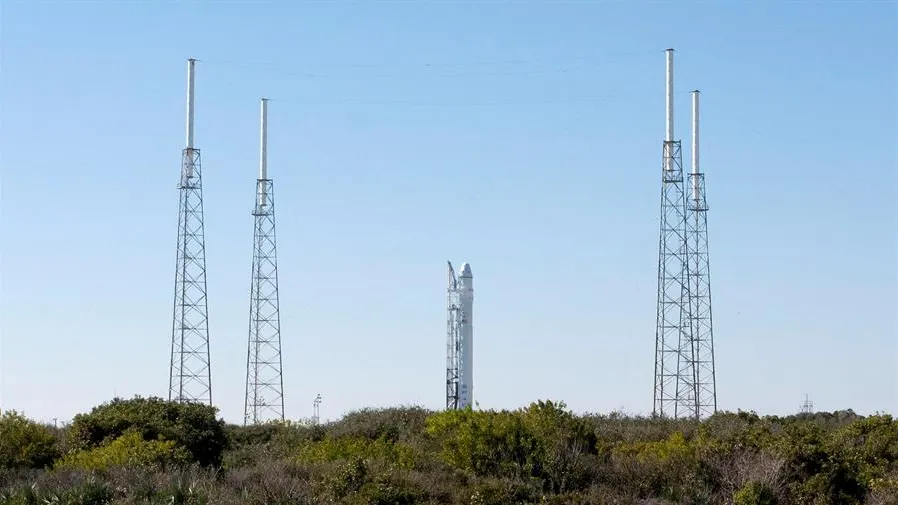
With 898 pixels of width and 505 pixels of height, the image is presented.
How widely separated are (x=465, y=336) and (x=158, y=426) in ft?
90.1

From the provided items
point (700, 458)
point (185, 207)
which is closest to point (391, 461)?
point (700, 458)

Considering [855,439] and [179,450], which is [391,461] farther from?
[855,439]

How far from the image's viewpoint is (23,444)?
3356 centimetres

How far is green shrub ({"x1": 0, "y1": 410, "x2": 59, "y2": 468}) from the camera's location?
32.9 m

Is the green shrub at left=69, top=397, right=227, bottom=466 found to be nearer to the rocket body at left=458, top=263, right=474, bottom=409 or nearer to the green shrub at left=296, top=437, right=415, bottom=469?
the green shrub at left=296, top=437, right=415, bottom=469

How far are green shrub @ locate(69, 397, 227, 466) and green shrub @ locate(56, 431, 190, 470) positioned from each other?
1.21 metres

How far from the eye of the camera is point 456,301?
61656 millimetres

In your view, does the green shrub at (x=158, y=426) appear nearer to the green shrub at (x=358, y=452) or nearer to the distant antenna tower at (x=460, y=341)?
the green shrub at (x=358, y=452)

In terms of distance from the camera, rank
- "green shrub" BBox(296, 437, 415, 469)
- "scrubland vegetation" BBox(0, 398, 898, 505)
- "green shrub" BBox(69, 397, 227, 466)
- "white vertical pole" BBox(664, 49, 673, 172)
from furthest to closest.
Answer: "white vertical pole" BBox(664, 49, 673, 172)
"green shrub" BBox(69, 397, 227, 466)
"green shrub" BBox(296, 437, 415, 469)
"scrubland vegetation" BBox(0, 398, 898, 505)

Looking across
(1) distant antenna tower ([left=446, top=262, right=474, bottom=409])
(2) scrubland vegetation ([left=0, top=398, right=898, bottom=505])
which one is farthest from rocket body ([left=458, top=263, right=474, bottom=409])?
(2) scrubland vegetation ([left=0, top=398, right=898, bottom=505])

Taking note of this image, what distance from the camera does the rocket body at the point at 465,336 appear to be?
60.5 metres

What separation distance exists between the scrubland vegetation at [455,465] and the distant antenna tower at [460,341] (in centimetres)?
2259

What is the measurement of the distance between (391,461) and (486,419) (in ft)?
8.39

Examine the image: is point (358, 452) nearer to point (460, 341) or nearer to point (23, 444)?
point (23, 444)
